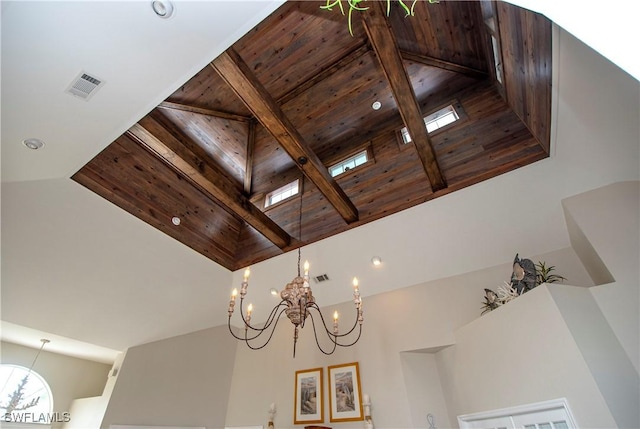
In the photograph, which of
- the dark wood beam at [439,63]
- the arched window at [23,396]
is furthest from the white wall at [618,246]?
the arched window at [23,396]


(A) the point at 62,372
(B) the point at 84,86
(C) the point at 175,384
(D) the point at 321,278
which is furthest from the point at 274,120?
(A) the point at 62,372

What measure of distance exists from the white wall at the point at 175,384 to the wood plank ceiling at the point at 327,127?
183 cm

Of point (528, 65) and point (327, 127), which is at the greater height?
point (327, 127)

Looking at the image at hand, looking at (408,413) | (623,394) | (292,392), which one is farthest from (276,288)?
(623,394)

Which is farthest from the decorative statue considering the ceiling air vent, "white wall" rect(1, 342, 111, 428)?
"white wall" rect(1, 342, 111, 428)

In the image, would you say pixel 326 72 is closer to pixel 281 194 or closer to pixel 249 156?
pixel 249 156

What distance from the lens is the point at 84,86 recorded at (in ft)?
7.50

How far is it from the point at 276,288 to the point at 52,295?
10.3ft

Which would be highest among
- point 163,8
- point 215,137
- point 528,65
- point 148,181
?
point 215,137

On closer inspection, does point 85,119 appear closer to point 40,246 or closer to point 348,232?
point 40,246

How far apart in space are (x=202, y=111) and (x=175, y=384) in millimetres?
4440

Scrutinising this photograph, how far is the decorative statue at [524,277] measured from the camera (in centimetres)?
316

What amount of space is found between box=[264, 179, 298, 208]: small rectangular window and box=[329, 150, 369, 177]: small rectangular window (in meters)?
0.67

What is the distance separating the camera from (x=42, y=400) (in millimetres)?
5738
